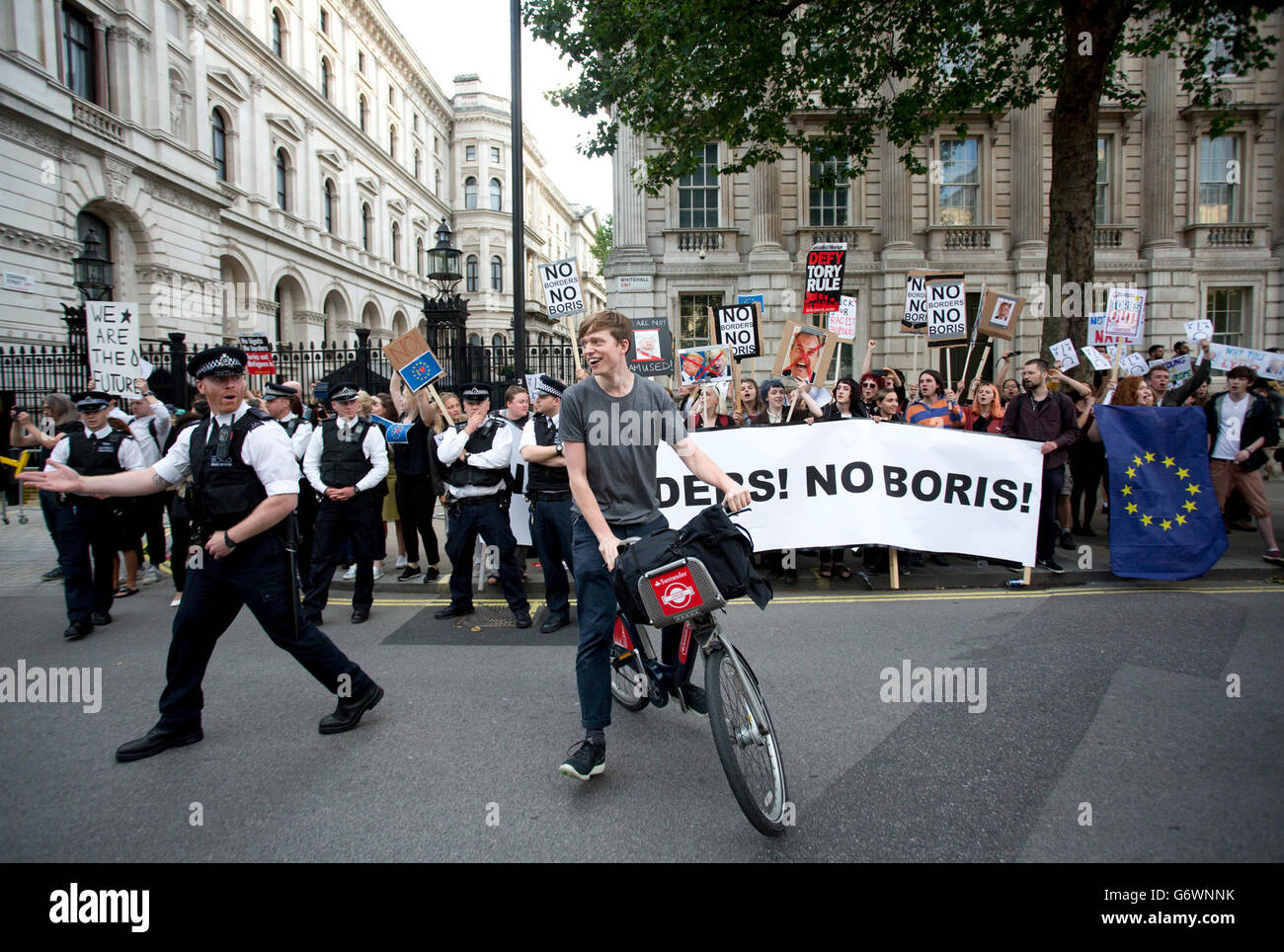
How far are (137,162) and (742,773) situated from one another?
98.1ft

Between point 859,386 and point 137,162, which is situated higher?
point 137,162

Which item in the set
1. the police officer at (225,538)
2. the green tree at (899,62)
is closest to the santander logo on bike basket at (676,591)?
the police officer at (225,538)

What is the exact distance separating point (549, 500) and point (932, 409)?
4.60 meters

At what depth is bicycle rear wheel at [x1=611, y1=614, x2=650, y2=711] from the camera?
3.92m

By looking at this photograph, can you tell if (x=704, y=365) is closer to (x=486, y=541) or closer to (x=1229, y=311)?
(x=486, y=541)

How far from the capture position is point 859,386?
339 inches

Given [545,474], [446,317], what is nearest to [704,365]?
[545,474]

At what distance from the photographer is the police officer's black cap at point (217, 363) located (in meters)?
3.86

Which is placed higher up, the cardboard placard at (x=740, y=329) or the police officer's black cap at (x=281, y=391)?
the cardboard placard at (x=740, y=329)

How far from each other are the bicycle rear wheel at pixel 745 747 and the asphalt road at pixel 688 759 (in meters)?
0.16

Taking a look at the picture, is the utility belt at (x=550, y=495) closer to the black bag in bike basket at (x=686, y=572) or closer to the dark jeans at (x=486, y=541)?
the dark jeans at (x=486, y=541)
